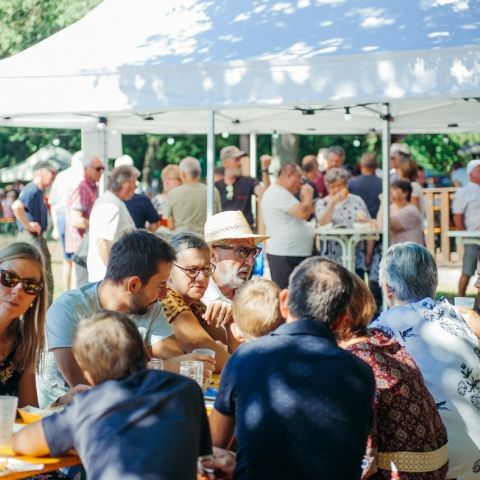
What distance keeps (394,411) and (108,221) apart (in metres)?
5.75

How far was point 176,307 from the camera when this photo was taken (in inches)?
183

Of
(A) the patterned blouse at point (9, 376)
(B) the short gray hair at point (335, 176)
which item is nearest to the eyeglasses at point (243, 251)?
(A) the patterned blouse at point (9, 376)

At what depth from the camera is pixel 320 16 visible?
25.9 ft

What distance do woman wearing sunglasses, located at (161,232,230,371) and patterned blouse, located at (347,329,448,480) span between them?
1.10 metres

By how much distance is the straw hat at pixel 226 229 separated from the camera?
5445 mm

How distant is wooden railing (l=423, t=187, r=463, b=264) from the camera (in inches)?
621

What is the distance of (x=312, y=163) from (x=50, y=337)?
10024 mm

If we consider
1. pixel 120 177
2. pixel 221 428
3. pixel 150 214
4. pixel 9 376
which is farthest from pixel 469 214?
pixel 221 428

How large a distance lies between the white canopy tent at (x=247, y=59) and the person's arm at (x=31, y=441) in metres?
4.21

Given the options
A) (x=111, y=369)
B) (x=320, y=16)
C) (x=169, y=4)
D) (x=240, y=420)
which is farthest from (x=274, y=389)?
(x=169, y=4)

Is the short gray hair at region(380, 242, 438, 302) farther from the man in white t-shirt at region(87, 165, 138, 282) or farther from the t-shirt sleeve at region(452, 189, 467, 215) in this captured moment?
the t-shirt sleeve at region(452, 189, 467, 215)

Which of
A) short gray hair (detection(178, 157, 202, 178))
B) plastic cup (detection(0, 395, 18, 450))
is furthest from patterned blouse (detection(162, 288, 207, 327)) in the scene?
short gray hair (detection(178, 157, 202, 178))

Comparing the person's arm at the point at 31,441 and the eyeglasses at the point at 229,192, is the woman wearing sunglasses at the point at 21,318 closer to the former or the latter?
the person's arm at the point at 31,441

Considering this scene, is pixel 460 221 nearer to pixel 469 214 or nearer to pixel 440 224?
pixel 469 214
